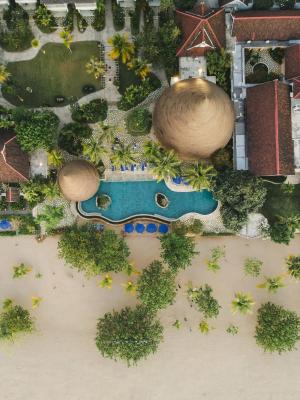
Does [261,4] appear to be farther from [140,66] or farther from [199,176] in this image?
[199,176]

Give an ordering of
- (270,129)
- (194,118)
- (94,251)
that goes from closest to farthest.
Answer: (194,118) < (270,129) < (94,251)

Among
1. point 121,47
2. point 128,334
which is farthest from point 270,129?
point 128,334

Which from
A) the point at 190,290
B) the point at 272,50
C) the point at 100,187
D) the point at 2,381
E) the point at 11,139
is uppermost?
the point at 272,50

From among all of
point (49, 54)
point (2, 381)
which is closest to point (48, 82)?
point (49, 54)

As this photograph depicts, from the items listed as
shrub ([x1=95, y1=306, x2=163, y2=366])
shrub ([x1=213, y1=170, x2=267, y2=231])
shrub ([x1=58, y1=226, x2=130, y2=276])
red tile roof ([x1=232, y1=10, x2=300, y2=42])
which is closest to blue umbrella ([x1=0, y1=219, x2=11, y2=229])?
shrub ([x1=58, y1=226, x2=130, y2=276])

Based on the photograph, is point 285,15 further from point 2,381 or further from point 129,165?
point 2,381

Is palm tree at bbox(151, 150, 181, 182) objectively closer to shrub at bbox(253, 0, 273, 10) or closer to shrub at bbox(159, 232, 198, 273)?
shrub at bbox(159, 232, 198, 273)
